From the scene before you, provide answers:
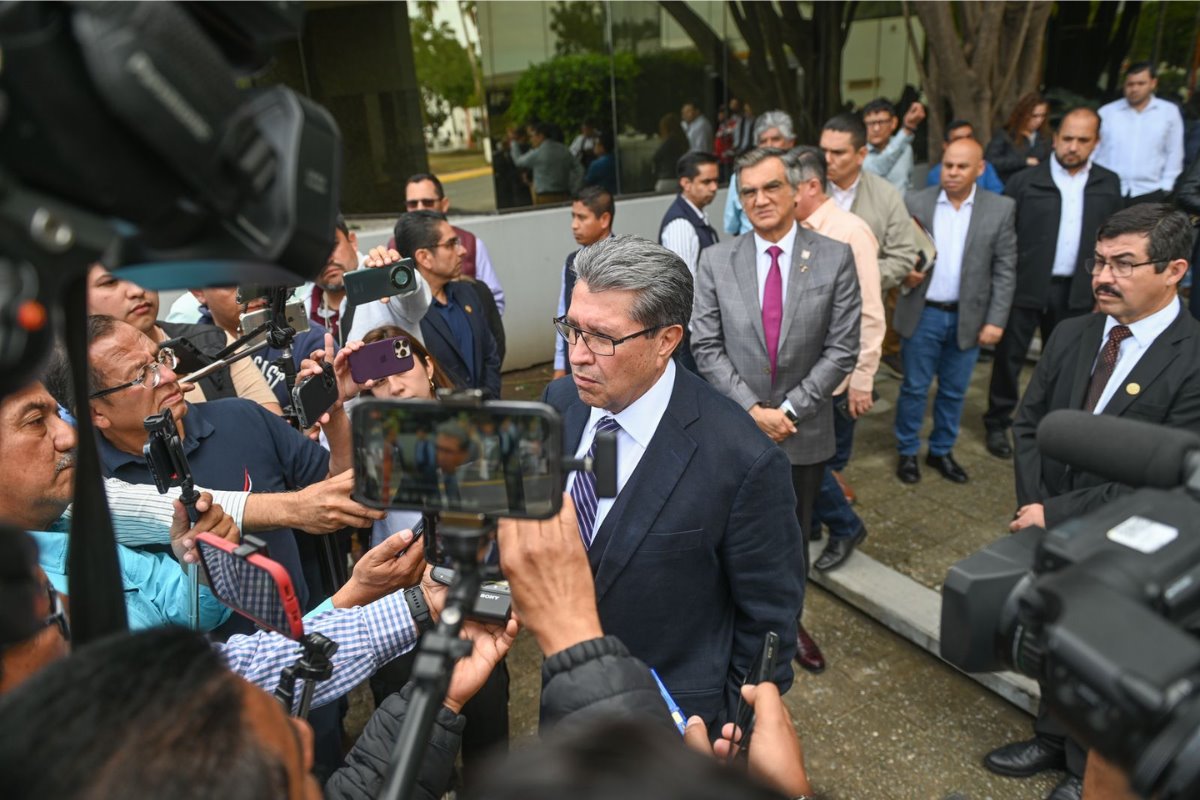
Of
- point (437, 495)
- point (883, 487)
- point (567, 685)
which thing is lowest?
point (883, 487)

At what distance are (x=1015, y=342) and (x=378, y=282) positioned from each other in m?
4.51

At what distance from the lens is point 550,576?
1.31m

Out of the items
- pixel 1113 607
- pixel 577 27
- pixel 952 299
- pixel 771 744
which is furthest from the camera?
pixel 577 27

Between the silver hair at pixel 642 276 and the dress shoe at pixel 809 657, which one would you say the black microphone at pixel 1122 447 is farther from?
the dress shoe at pixel 809 657

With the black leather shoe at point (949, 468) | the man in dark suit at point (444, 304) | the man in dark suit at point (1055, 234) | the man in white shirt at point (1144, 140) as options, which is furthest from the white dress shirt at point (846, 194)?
the man in white shirt at point (1144, 140)

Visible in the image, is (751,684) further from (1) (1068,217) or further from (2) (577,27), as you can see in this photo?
(2) (577,27)

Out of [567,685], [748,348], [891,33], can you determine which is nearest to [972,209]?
[748,348]

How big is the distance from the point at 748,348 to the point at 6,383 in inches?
123

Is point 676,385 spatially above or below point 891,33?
below

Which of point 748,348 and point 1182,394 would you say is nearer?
point 1182,394

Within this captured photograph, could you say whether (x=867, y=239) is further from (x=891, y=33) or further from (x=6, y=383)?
(x=891, y=33)

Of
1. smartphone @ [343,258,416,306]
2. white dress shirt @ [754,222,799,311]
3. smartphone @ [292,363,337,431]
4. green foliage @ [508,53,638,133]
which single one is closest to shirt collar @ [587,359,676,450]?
smartphone @ [292,363,337,431]

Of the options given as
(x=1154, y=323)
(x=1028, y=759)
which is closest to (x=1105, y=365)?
(x=1154, y=323)

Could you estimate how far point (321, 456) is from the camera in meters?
2.79
